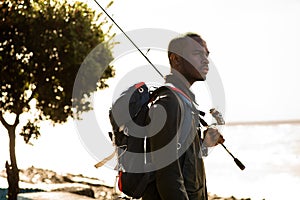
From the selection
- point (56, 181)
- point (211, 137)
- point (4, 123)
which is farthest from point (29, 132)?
point (211, 137)

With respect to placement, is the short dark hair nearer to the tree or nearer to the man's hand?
the man's hand

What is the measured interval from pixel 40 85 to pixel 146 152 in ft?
46.4

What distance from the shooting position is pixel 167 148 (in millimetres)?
3748

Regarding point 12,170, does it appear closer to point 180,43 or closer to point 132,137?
point 132,137

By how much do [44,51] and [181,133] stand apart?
46.0ft

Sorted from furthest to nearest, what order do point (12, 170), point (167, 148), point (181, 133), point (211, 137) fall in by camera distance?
point (12, 170) → point (211, 137) → point (181, 133) → point (167, 148)

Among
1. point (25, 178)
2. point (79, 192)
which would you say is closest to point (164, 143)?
point (79, 192)

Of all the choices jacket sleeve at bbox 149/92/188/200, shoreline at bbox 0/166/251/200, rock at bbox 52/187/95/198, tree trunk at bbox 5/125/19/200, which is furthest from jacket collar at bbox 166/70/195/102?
tree trunk at bbox 5/125/19/200

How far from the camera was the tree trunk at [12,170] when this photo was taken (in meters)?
16.7

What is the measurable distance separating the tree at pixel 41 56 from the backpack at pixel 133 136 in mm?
13255

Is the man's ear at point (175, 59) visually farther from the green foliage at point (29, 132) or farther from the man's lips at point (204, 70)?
the green foliage at point (29, 132)

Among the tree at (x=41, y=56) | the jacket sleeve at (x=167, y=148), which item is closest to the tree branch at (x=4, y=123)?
the tree at (x=41, y=56)

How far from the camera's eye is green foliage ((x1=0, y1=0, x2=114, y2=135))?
17219 millimetres

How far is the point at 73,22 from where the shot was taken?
57.2 feet
